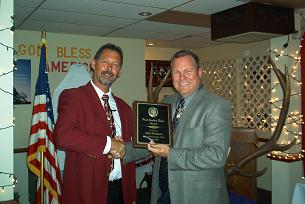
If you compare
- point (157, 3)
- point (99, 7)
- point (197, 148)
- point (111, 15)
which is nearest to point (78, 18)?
point (111, 15)

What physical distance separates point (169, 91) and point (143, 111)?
15.0 ft

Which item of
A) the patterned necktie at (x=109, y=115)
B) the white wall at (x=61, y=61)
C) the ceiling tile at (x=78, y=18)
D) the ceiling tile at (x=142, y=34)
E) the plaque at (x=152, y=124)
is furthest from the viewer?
the ceiling tile at (x=142, y=34)

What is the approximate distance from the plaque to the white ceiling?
1371 mm

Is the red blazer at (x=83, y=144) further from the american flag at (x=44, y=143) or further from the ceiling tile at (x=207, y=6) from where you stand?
the ceiling tile at (x=207, y=6)

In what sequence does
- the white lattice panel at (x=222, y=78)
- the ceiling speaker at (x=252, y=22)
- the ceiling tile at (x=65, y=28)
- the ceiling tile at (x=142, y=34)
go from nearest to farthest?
1. the ceiling speaker at (x=252, y=22)
2. the ceiling tile at (x=65, y=28)
3. the ceiling tile at (x=142, y=34)
4. the white lattice panel at (x=222, y=78)

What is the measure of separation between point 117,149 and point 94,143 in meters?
0.15

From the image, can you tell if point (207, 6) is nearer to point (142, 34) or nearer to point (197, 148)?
point (142, 34)

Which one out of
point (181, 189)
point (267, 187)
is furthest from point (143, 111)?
point (267, 187)

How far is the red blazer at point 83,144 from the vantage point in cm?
176

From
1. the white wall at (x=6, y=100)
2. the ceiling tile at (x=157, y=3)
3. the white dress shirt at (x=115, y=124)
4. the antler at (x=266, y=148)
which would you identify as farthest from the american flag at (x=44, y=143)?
the antler at (x=266, y=148)

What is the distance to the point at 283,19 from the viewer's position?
3.16 m

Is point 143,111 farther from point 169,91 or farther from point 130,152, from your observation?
point 169,91

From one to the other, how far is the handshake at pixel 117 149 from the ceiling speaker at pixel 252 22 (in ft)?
5.90

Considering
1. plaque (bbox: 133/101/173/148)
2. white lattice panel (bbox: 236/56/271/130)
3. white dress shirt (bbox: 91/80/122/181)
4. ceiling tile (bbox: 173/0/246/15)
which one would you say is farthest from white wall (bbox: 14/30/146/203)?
plaque (bbox: 133/101/173/148)
